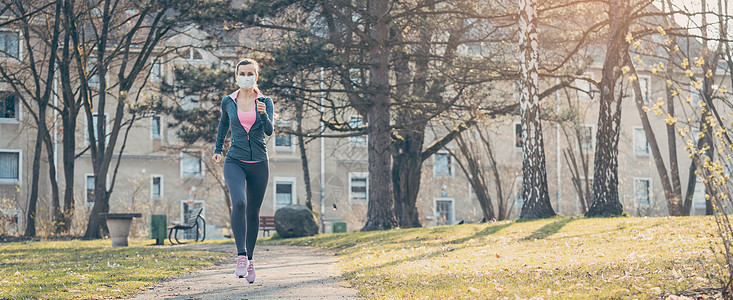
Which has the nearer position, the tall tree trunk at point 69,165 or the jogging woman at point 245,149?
the jogging woman at point 245,149

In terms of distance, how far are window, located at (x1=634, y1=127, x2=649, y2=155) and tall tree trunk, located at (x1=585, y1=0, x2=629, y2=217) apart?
120 ft

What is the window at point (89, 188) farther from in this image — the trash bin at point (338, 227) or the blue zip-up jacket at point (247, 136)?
the blue zip-up jacket at point (247, 136)

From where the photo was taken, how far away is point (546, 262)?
33.1 feet

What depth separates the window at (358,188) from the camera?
49.3 metres

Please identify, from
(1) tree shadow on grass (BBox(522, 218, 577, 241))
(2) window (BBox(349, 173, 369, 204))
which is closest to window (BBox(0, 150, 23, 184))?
(2) window (BBox(349, 173, 369, 204))

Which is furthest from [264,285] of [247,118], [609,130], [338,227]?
[338,227]

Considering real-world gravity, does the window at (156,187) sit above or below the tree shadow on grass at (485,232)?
above

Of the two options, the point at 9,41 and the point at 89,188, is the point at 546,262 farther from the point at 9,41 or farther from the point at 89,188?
the point at 89,188

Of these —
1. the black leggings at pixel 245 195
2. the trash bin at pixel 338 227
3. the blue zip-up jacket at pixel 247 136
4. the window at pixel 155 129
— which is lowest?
the trash bin at pixel 338 227

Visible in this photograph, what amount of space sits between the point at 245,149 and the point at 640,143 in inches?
2004

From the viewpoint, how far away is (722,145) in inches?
275

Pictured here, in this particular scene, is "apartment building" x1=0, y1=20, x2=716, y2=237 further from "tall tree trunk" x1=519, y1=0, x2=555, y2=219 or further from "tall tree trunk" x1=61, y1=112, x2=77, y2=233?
"tall tree trunk" x1=519, y1=0, x2=555, y2=219

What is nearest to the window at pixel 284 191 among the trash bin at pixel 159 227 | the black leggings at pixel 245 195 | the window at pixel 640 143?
the window at pixel 640 143

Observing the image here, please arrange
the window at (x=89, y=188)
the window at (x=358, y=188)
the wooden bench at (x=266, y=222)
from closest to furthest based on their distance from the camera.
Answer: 1. the wooden bench at (x=266, y=222)
2. the window at (x=89, y=188)
3. the window at (x=358, y=188)
